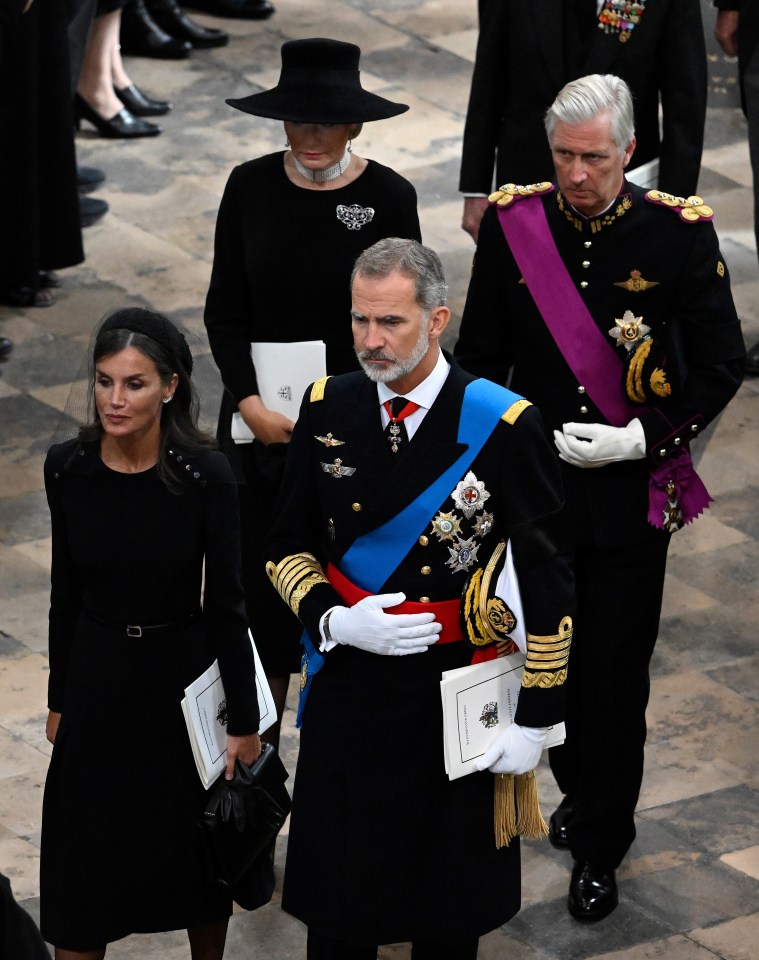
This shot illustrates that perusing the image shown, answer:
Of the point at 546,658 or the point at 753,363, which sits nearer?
the point at 546,658

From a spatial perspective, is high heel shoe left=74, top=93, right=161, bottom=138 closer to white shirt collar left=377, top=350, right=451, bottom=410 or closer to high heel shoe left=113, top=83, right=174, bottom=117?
high heel shoe left=113, top=83, right=174, bottom=117

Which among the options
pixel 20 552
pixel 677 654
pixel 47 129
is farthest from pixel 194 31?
pixel 677 654

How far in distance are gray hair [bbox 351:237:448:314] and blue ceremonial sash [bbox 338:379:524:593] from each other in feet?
0.67

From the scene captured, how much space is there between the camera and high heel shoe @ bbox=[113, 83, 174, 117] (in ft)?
32.4

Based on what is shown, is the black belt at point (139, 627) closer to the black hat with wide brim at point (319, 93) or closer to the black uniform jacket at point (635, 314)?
the black uniform jacket at point (635, 314)

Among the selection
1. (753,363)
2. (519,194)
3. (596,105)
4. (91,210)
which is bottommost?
(91,210)

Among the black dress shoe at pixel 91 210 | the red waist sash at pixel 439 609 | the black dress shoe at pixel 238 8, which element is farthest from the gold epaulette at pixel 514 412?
the black dress shoe at pixel 238 8

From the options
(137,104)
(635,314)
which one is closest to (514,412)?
(635,314)

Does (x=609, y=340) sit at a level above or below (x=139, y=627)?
above

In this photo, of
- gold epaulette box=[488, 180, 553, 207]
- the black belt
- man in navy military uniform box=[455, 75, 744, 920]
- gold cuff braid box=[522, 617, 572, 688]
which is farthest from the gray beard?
gold epaulette box=[488, 180, 553, 207]

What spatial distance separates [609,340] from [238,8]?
22.8ft

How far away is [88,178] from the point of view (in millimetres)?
9172

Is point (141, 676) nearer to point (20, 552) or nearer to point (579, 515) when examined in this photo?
point (579, 515)

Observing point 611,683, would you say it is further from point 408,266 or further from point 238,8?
point 238,8
